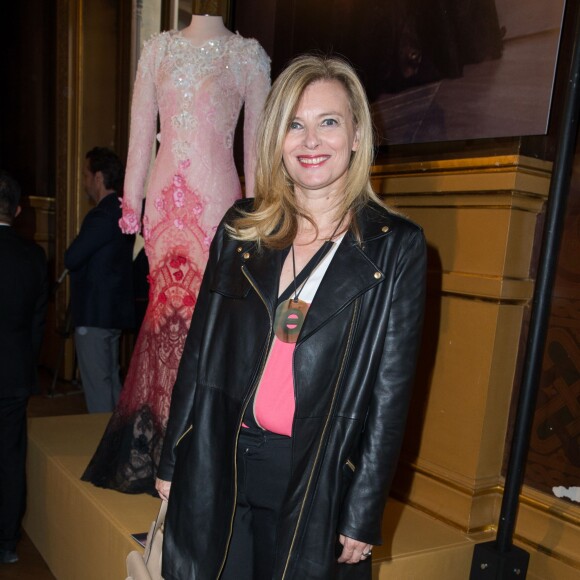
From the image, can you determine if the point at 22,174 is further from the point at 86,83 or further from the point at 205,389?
the point at 205,389

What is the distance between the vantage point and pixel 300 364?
148 cm

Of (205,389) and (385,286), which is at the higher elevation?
(385,286)

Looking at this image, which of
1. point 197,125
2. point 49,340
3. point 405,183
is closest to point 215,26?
point 197,125

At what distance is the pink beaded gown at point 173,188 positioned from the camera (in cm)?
250

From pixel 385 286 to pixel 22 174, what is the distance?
601 cm

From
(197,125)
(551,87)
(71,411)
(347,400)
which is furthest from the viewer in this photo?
(71,411)

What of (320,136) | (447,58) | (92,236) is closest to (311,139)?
(320,136)

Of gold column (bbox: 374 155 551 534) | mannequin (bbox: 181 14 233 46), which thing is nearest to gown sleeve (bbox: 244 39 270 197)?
mannequin (bbox: 181 14 233 46)

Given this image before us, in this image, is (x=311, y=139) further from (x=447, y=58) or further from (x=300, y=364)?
(x=447, y=58)

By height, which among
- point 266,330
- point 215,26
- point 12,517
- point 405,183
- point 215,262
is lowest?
point 12,517

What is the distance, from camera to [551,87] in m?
2.21

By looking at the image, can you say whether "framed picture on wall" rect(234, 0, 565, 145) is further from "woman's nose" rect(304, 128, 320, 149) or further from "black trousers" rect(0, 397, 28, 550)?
"black trousers" rect(0, 397, 28, 550)

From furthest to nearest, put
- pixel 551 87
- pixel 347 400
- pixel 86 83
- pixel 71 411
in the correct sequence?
pixel 86 83, pixel 71 411, pixel 551 87, pixel 347 400

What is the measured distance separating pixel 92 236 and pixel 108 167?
46 cm
